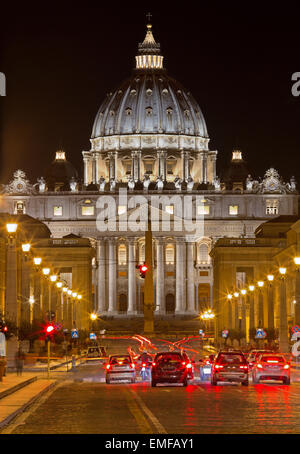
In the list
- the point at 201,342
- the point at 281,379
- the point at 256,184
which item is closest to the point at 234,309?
the point at 201,342

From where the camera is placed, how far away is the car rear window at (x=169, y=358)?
1656 inches

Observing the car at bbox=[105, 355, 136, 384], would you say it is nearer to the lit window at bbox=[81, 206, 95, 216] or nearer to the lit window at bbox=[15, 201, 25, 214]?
the lit window at bbox=[81, 206, 95, 216]

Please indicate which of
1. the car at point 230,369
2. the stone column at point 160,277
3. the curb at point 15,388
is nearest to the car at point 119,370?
the curb at point 15,388

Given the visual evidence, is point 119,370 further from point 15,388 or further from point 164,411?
point 164,411

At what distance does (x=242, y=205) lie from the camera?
187m

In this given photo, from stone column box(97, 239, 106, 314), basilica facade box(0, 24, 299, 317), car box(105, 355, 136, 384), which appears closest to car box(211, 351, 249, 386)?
car box(105, 355, 136, 384)

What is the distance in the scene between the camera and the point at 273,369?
42.8 meters

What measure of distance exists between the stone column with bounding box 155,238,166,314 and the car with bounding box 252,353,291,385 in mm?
130806

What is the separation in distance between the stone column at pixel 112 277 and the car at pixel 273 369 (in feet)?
424

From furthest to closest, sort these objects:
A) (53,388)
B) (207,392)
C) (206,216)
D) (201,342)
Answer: (206,216), (201,342), (53,388), (207,392)

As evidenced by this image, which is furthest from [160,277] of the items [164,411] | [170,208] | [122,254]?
[164,411]

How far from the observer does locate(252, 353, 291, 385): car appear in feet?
139
